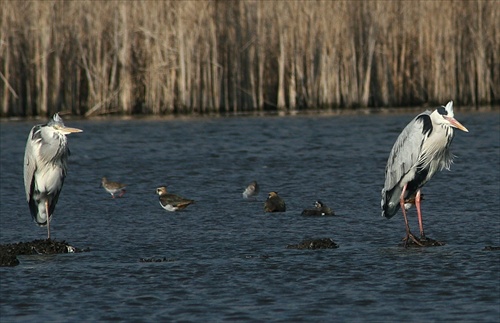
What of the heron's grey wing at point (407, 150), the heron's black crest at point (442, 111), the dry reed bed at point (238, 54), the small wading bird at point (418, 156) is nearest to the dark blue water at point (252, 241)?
the small wading bird at point (418, 156)

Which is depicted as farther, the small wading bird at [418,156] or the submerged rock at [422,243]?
the small wading bird at [418,156]

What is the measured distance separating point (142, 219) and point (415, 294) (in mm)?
4850

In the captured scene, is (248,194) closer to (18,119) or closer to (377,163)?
(377,163)

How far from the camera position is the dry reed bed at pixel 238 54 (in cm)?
2264

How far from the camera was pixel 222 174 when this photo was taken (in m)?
15.7

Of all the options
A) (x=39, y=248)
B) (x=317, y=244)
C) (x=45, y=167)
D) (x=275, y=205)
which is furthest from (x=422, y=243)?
(x=45, y=167)

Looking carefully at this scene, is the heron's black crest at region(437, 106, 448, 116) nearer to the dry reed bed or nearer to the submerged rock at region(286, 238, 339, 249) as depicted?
the submerged rock at region(286, 238, 339, 249)

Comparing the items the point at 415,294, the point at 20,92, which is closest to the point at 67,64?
the point at 20,92

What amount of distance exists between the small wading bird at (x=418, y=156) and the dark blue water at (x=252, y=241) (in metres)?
0.37

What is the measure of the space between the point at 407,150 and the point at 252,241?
161 cm

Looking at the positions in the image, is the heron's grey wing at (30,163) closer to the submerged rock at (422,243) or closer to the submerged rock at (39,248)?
the submerged rock at (39,248)

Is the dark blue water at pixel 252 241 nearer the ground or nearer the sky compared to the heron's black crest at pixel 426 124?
nearer the ground

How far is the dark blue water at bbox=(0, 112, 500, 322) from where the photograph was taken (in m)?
7.06

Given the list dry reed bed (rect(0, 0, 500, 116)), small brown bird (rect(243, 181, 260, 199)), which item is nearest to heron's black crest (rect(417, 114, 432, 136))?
small brown bird (rect(243, 181, 260, 199))
